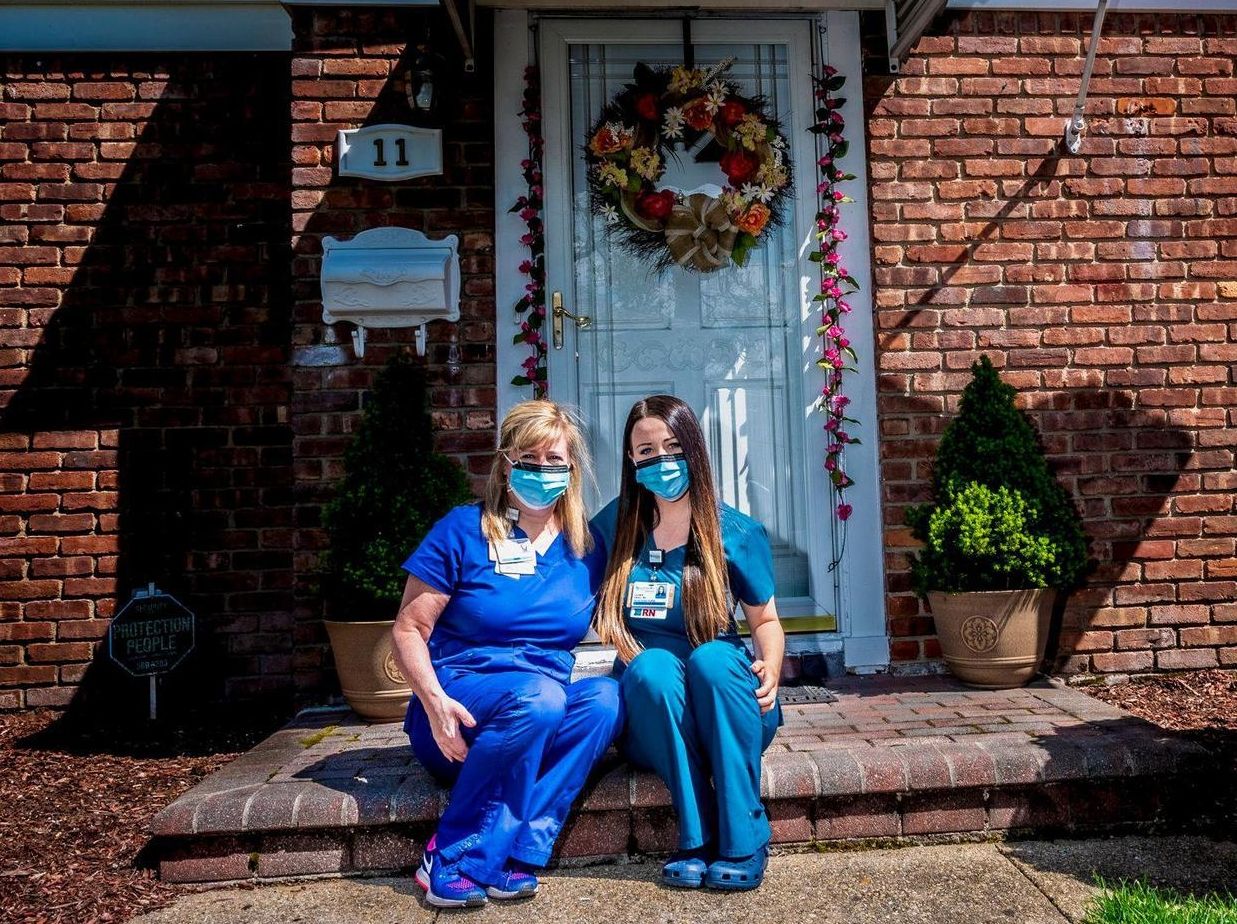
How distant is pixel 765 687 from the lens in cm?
245

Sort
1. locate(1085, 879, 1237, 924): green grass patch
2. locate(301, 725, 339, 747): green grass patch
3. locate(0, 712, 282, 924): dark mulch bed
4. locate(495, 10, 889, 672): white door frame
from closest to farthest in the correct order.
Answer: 1. locate(1085, 879, 1237, 924): green grass patch
2. locate(0, 712, 282, 924): dark mulch bed
3. locate(301, 725, 339, 747): green grass patch
4. locate(495, 10, 889, 672): white door frame

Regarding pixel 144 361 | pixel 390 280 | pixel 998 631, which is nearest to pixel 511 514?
pixel 390 280

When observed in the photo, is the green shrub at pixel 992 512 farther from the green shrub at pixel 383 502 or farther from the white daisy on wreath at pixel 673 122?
the green shrub at pixel 383 502

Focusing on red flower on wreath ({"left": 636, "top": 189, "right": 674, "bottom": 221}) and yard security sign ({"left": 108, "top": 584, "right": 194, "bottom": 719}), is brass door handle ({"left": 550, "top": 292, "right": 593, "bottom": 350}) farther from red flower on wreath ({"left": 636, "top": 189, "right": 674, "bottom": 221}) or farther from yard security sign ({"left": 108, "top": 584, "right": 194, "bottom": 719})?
yard security sign ({"left": 108, "top": 584, "right": 194, "bottom": 719})

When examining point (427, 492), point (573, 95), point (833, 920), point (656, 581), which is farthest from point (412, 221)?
point (833, 920)

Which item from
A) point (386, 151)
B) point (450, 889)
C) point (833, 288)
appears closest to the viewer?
point (450, 889)

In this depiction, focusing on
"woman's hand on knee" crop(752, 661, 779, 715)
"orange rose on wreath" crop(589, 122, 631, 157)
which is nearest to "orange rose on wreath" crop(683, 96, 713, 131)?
"orange rose on wreath" crop(589, 122, 631, 157)

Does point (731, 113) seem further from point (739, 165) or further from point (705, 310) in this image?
point (705, 310)

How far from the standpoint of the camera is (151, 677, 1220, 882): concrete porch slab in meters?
2.49

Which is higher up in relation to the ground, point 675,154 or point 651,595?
point 675,154

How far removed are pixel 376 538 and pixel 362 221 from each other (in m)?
1.44

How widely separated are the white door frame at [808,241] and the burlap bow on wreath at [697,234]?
13.8 inches

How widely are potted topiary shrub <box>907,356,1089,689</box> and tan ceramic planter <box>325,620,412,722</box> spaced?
6.56ft

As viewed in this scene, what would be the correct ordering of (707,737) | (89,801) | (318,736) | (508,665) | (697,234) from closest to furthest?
(707,737)
(508,665)
(89,801)
(318,736)
(697,234)
